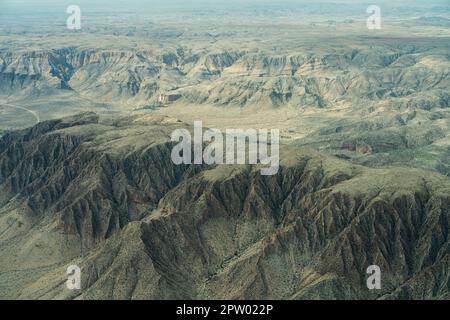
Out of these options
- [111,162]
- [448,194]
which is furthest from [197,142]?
[448,194]

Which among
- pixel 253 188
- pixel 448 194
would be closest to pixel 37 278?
pixel 253 188

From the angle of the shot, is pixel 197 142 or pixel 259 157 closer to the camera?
pixel 259 157

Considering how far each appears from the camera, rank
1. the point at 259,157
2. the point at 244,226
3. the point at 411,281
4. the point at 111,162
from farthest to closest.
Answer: the point at 111,162
the point at 259,157
the point at 244,226
the point at 411,281
